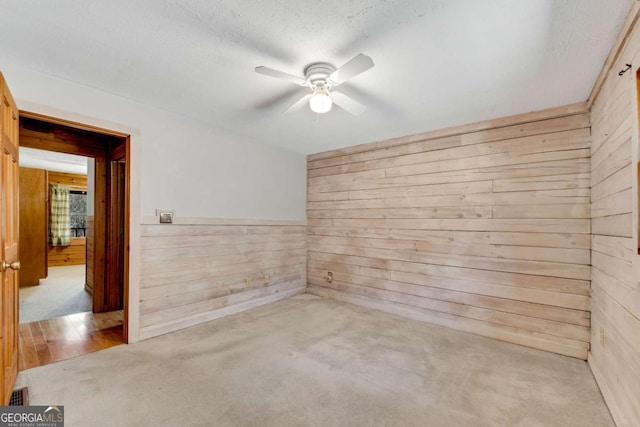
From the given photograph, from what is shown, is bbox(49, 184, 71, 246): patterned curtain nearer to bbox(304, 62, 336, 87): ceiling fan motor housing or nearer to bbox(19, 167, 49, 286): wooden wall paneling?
bbox(19, 167, 49, 286): wooden wall paneling

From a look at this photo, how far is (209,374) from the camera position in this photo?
2.20 meters

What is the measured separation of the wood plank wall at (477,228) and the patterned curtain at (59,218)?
6944 millimetres

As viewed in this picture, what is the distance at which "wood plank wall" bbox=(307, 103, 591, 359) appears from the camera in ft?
8.67

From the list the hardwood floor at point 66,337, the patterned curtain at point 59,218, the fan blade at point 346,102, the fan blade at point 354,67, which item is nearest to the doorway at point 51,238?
the patterned curtain at point 59,218

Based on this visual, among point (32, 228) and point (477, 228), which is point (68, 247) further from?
point (477, 228)

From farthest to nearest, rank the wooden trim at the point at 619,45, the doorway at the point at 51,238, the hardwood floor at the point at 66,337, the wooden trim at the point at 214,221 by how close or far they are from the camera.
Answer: the doorway at the point at 51,238, the wooden trim at the point at 214,221, the hardwood floor at the point at 66,337, the wooden trim at the point at 619,45

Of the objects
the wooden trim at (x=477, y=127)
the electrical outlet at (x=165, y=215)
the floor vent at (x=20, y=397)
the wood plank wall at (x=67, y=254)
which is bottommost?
the floor vent at (x=20, y=397)

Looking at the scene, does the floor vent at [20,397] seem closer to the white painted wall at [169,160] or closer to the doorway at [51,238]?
the white painted wall at [169,160]

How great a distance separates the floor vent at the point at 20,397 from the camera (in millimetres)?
1813

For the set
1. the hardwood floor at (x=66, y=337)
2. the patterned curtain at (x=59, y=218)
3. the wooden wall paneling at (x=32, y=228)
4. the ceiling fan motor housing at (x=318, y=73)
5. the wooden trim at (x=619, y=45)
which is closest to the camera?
the wooden trim at (x=619, y=45)

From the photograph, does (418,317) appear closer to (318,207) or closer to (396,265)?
(396,265)

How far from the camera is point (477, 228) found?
312cm

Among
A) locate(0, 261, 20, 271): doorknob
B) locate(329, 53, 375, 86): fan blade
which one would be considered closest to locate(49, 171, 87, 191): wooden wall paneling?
locate(0, 261, 20, 271): doorknob

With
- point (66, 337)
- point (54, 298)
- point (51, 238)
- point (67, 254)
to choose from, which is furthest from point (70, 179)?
point (66, 337)
